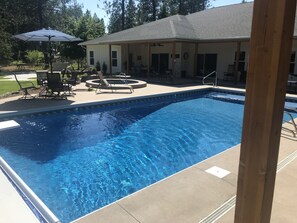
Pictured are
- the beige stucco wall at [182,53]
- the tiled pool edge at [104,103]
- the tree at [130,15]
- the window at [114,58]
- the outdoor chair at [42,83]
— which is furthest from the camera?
the tree at [130,15]

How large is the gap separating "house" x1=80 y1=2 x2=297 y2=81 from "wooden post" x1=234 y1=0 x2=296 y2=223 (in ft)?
46.5

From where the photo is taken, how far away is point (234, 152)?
17.4 ft

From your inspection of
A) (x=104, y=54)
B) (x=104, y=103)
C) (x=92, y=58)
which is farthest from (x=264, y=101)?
(x=92, y=58)

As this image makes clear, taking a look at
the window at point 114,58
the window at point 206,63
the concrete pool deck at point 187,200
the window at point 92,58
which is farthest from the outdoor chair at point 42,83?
the window at point 92,58

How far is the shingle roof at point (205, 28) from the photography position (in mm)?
16062

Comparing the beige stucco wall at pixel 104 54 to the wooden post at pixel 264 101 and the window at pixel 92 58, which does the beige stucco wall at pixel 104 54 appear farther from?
the wooden post at pixel 264 101

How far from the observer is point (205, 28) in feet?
62.3

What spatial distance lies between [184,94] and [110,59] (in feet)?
33.5

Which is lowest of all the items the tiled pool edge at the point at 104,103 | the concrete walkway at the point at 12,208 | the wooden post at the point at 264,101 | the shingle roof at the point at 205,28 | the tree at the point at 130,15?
the concrete walkway at the point at 12,208

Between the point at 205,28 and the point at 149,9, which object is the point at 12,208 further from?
the point at 149,9

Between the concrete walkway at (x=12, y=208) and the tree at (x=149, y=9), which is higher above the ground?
the tree at (x=149, y=9)

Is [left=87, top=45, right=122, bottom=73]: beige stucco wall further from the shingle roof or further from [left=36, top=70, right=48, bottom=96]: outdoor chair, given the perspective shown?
[left=36, top=70, right=48, bottom=96]: outdoor chair

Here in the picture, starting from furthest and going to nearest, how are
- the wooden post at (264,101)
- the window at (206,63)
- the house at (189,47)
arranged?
the window at (206,63), the house at (189,47), the wooden post at (264,101)

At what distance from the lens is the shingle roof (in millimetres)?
16062
